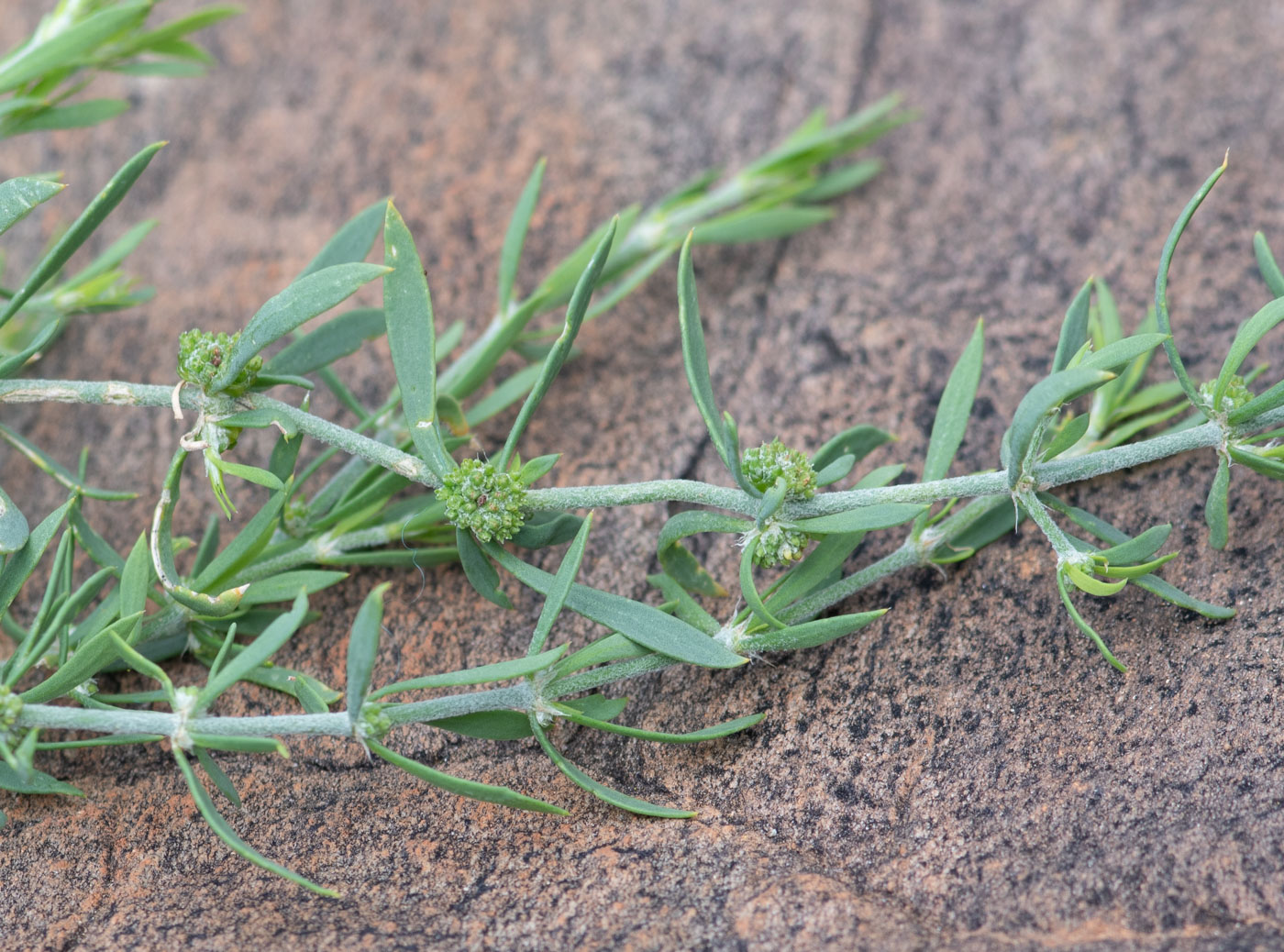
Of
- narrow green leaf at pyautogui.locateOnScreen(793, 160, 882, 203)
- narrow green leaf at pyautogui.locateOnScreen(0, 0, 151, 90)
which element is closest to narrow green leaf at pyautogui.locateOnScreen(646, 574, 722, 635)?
narrow green leaf at pyautogui.locateOnScreen(793, 160, 882, 203)

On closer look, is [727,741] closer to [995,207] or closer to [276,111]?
[995,207]

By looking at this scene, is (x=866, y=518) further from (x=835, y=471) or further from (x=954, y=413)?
(x=954, y=413)

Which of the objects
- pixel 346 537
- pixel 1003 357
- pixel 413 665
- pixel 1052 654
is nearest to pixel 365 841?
pixel 413 665

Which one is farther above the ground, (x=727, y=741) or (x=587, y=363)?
(x=587, y=363)

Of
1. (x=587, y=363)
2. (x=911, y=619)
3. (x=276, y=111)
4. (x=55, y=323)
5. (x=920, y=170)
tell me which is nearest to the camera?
(x=55, y=323)

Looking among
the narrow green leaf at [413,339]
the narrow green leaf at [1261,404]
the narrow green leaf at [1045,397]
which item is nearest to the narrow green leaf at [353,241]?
the narrow green leaf at [413,339]

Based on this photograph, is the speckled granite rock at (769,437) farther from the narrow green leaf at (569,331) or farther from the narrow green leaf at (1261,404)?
the narrow green leaf at (569,331)

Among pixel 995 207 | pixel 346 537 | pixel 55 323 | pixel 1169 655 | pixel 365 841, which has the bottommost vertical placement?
pixel 365 841
